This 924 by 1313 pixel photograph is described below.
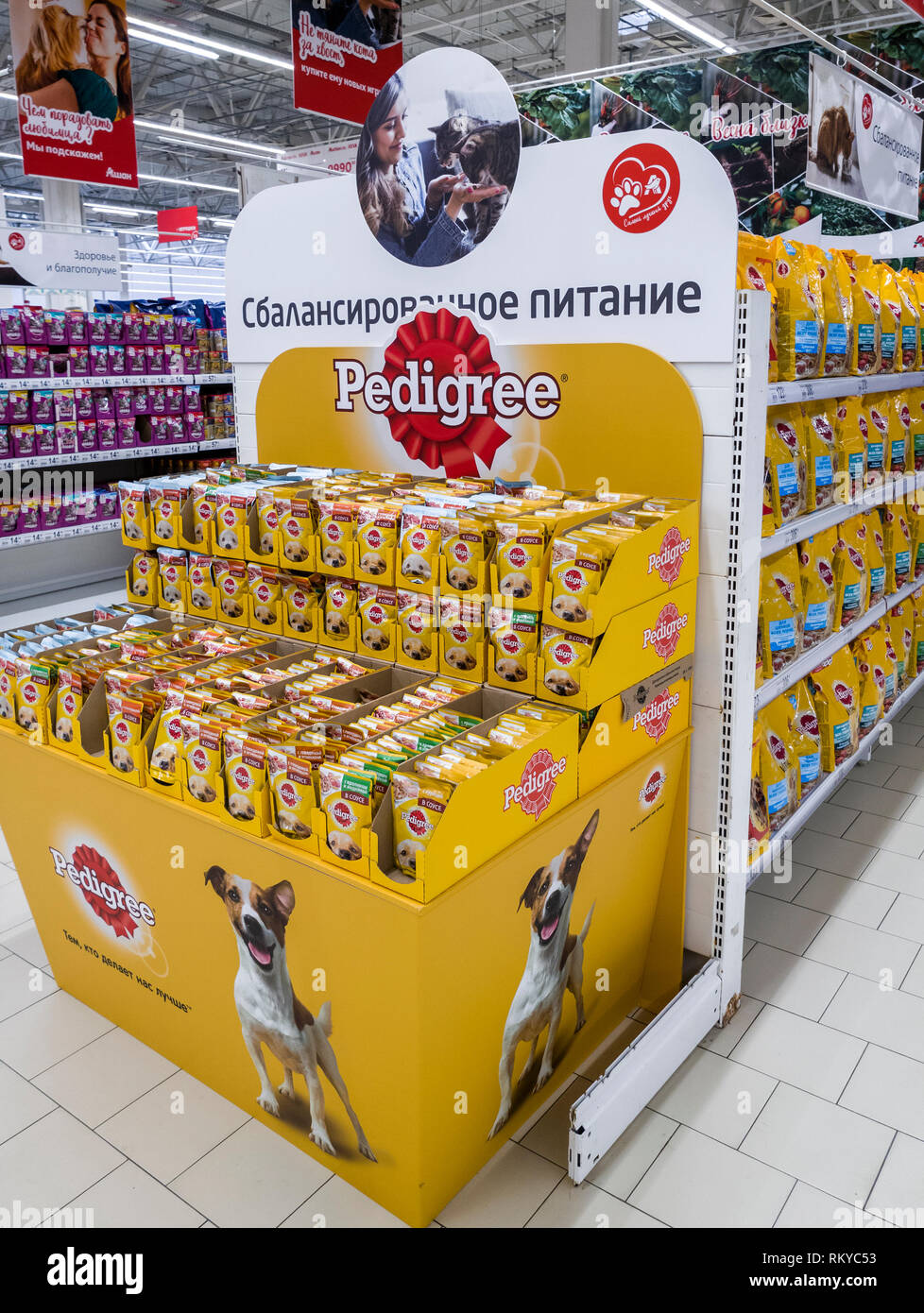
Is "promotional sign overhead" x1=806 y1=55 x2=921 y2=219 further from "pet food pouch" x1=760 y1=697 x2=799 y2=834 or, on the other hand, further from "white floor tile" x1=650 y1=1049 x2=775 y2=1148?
"white floor tile" x1=650 y1=1049 x2=775 y2=1148

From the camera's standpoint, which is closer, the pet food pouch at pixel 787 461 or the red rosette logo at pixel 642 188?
the red rosette logo at pixel 642 188

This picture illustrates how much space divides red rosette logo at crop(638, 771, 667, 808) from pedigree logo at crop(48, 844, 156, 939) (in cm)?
114

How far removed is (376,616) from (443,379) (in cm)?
72

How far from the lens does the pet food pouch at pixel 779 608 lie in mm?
2668

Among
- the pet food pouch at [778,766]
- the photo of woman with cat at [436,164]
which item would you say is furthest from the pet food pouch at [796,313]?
the pet food pouch at [778,766]

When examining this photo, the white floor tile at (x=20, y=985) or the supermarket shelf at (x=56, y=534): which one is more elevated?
the supermarket shelf at (x=56, y=534)

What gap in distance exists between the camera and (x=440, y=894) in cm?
162

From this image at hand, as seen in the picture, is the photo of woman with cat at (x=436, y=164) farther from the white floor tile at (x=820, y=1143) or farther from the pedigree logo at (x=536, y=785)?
the white floor tile at (x=820, y=1143)

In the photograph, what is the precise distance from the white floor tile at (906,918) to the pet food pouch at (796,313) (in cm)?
164

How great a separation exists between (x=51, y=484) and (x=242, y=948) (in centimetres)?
575

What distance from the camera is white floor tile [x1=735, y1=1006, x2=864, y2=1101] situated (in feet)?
7.62

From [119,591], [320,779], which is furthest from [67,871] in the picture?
[119,591]

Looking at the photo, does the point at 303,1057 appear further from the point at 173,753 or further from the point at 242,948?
the point at 173,753

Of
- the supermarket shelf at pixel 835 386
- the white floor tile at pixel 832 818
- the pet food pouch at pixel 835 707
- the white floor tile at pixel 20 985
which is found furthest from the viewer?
the white floor tile at pixel 832 818
